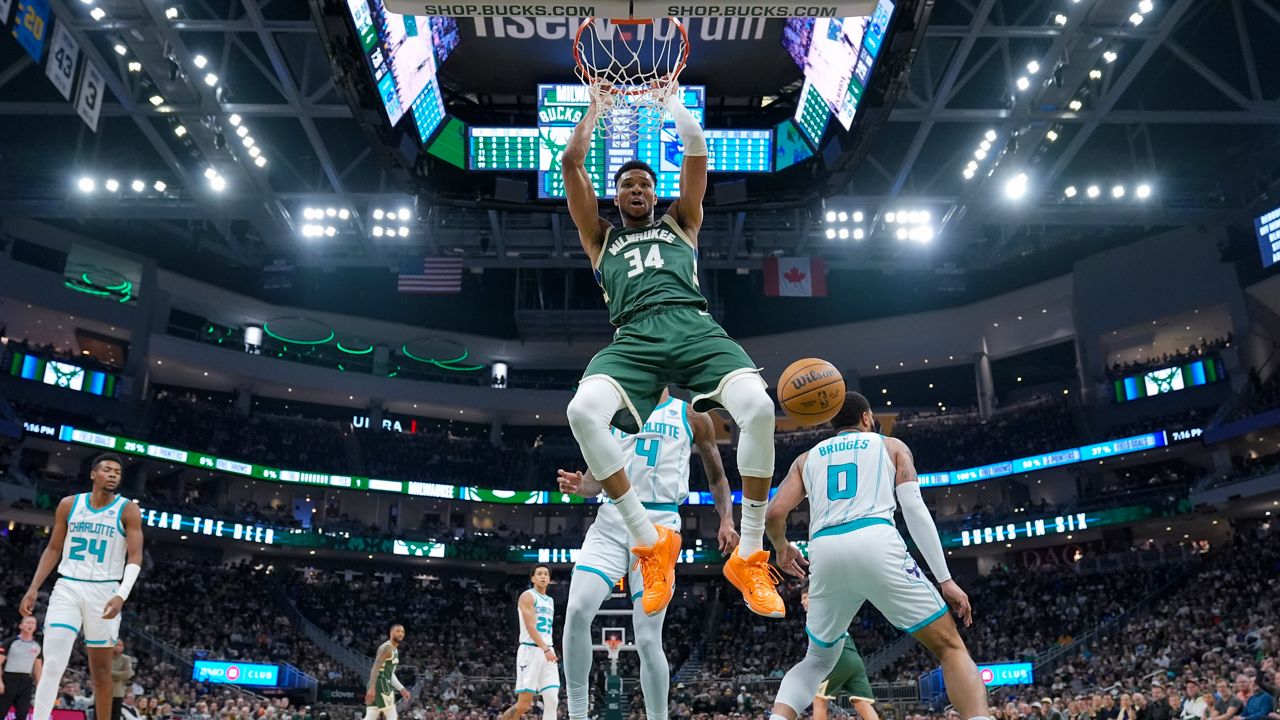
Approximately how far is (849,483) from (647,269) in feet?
6.15

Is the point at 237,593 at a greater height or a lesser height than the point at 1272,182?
lesser

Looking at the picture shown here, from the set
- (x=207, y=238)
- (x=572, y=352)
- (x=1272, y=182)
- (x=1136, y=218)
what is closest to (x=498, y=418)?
(x=572, y=352)

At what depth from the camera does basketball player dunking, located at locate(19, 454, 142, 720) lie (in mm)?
7430

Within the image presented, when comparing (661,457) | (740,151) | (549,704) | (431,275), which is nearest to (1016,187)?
(740,151)

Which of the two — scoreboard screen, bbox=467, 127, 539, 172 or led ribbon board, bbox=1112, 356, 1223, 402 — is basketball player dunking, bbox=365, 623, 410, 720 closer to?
scoreboard screen, bbox=467, 127, 539, 172

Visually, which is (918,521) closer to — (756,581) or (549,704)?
(756,581)

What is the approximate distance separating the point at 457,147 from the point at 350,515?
112 feet

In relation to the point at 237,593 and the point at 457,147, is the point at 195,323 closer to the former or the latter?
the point at 237,593

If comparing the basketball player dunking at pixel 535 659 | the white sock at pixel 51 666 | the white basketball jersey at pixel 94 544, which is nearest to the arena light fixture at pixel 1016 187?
the basketball player dunking at pixel 535 659

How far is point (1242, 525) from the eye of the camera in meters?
35.2

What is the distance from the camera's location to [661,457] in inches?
286

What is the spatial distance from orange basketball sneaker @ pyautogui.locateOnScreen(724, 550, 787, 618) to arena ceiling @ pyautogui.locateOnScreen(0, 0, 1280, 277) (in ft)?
46.1

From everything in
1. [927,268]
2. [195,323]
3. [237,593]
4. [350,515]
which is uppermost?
[195,323]

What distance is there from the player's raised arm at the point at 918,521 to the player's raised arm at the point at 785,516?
0.59 metres
